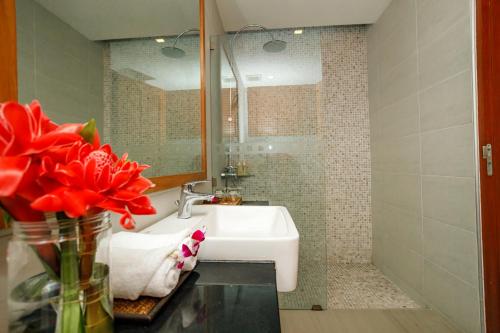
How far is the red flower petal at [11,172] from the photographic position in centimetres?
20

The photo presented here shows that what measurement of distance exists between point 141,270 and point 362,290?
2.18 meters

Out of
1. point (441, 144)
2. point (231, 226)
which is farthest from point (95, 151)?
point (441, 144)

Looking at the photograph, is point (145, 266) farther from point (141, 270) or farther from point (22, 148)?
point (22, 148)

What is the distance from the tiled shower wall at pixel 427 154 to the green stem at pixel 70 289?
1.79 m

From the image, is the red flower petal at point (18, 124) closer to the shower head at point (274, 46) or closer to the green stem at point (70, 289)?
the green stem at point (70, 289)

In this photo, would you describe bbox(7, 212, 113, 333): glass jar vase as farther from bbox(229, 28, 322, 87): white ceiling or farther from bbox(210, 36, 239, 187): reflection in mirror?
bbox(229, 28, 322, 87): white ceiling

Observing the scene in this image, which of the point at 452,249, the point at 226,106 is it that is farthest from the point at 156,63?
the point at 452,249

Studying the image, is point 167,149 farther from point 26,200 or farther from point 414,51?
point 414,51

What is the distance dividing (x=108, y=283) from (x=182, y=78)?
1.02 meters

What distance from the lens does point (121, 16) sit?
683 mm

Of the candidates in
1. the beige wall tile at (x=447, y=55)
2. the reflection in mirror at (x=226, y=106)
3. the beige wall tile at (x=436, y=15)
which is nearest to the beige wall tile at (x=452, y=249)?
the beige wall tile at (x=447, y=55)

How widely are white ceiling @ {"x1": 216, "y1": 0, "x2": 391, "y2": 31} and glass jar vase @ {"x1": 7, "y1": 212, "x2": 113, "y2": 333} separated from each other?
226cm

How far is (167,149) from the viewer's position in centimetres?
96

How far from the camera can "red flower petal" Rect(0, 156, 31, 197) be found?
203 mm
